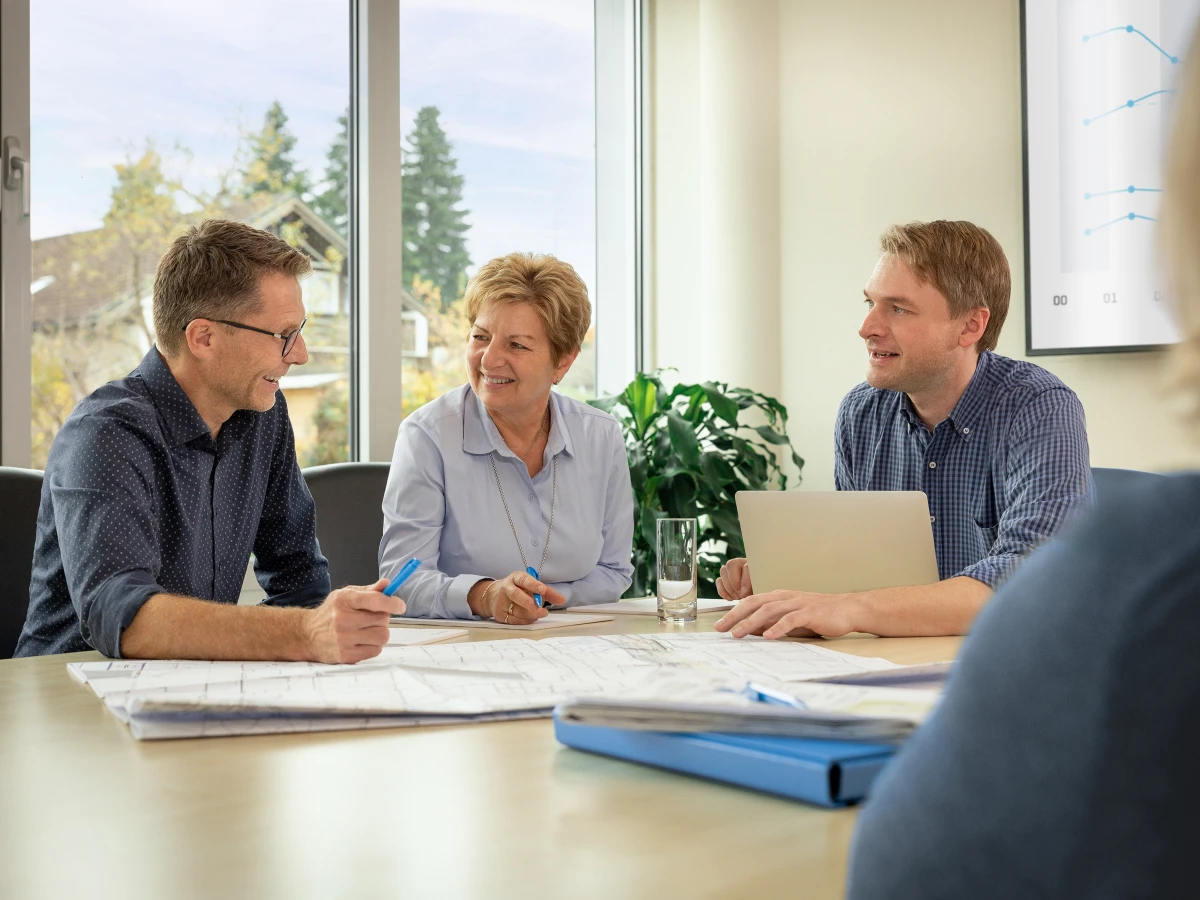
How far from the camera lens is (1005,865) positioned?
1.35ft

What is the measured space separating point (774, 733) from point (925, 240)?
1695 mm

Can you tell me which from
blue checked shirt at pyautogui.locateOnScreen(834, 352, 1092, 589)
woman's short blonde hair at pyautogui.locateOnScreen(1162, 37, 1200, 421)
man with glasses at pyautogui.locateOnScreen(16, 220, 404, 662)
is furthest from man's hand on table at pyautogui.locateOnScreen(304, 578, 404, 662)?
woman's short blonde hair at pyautogui.locateOnScreen(1162, 37, 1200, 421)

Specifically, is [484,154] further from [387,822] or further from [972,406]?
[387,822]

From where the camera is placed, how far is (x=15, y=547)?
1.97 m

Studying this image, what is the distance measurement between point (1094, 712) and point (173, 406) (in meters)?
1.75

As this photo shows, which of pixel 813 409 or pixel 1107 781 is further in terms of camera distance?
pixel 813 409

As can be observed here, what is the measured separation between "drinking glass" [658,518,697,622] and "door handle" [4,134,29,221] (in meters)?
1.92

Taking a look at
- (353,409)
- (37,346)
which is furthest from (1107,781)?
(353,409)

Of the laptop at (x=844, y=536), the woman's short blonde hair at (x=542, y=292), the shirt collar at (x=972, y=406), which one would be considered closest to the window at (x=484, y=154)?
the woman's short blonde hair at (x=542, y=292)

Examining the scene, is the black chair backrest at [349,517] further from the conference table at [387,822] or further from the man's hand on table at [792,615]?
the conference table at [387,822]

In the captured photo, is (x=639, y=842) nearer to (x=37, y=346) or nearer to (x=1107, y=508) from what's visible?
(x=1107, y=508)

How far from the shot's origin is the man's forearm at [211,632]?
1407 mm

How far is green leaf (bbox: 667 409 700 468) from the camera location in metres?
3.54

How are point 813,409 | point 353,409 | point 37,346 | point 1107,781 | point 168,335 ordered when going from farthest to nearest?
point 813,409 < point 353,409 < point 37,346 < point 168,335 < point 1107,781
